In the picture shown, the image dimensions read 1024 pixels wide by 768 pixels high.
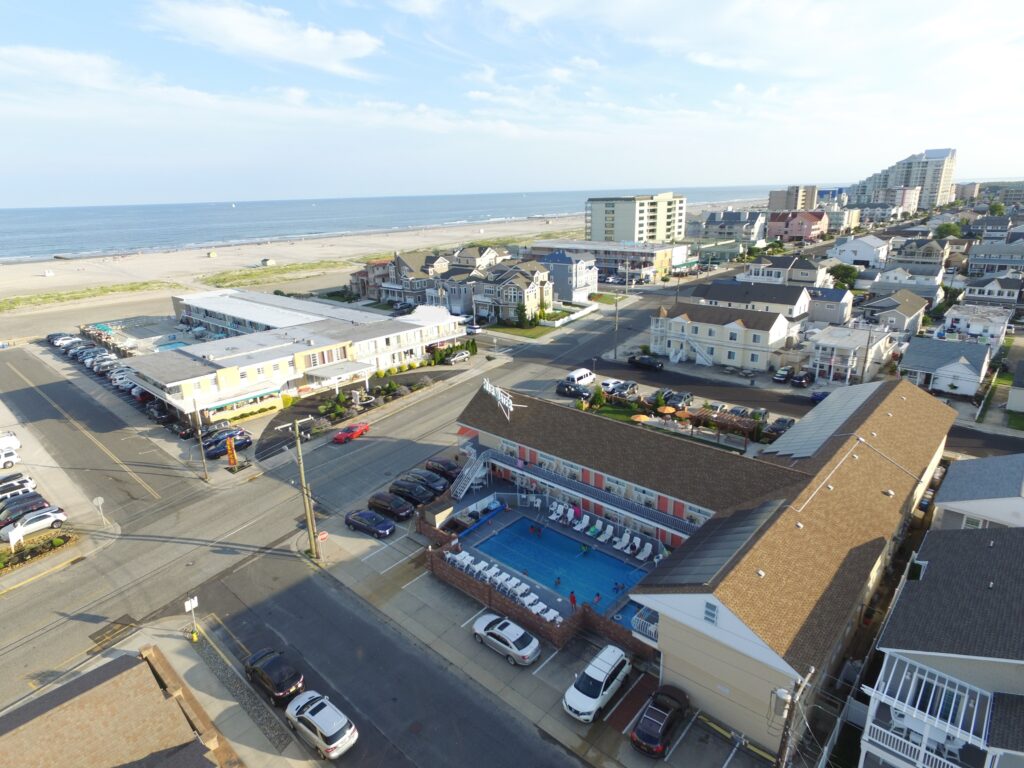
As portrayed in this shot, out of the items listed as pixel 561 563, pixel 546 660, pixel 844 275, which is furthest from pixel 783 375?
pixel 844 275

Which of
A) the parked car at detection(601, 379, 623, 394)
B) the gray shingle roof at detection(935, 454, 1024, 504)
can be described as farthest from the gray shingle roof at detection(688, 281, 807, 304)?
the gray shingle roof at detection(935, 454, 1024, 504)

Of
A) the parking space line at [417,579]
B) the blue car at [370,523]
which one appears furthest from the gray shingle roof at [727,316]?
the parking space line at [417,579]

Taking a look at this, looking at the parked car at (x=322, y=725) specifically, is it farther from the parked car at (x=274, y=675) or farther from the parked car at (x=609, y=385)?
the parked car at (x=609, y=385)

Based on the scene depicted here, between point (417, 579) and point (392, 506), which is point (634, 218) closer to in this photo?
point (392, 506)

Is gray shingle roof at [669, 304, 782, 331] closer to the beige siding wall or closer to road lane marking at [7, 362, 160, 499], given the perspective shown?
the beige siding wall

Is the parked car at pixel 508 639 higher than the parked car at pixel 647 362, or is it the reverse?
the parked car at pixel 647 362

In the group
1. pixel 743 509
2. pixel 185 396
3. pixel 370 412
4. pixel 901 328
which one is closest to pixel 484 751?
pixel 743 509
